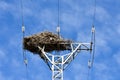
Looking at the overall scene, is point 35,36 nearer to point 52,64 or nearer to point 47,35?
point 47,35

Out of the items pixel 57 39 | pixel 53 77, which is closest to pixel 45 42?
pixel 57 39

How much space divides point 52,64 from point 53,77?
5.37ft

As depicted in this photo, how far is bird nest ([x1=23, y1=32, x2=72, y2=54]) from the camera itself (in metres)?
63.0

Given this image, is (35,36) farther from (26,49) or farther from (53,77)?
(53,77)

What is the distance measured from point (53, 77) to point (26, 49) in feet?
19.8

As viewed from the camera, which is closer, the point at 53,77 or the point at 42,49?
the point at 53,77

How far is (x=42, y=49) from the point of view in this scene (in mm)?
63312

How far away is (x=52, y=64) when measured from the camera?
60.6 metres

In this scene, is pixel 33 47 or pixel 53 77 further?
pixel 33 47

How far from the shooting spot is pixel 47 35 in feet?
217

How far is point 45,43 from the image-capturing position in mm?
63812

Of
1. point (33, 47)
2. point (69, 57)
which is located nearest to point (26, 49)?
point (33, 47)

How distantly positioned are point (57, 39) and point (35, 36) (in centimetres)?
207

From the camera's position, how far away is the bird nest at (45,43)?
2480 inches
